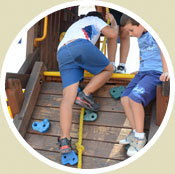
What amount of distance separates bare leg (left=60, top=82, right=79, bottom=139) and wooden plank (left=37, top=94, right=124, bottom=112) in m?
0.25

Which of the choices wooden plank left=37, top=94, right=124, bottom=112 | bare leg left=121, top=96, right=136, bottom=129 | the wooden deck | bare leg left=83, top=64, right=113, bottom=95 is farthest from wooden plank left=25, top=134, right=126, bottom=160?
bare leg left=83, top=64, right=113, bottom=95

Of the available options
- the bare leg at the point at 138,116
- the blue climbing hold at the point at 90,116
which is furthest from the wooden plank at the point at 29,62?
the bare leg at the point at 138,116

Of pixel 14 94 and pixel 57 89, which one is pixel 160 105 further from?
pixel 14 94

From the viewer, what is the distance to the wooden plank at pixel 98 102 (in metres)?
2.31

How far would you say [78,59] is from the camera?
2.18 metres

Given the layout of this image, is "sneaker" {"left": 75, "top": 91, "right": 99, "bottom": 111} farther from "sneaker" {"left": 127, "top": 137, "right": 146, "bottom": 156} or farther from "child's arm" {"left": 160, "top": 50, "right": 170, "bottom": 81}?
"child's arm" {"left": 160, "top": 50, "right": 170, "bottom": 81}

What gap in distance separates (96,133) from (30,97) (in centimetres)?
69

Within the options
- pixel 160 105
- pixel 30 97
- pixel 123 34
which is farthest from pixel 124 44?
pixel 30 97

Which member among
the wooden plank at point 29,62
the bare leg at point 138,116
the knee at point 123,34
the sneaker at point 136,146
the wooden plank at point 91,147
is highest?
the knee at point 123,34

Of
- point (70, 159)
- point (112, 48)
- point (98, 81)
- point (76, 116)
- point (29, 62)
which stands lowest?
point (70, 159)

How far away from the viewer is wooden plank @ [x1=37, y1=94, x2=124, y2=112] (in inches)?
91.0

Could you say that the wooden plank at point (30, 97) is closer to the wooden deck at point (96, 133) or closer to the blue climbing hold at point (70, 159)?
Answer: the wooden deck at point (96, 133)

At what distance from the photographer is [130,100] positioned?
81.1 inches
